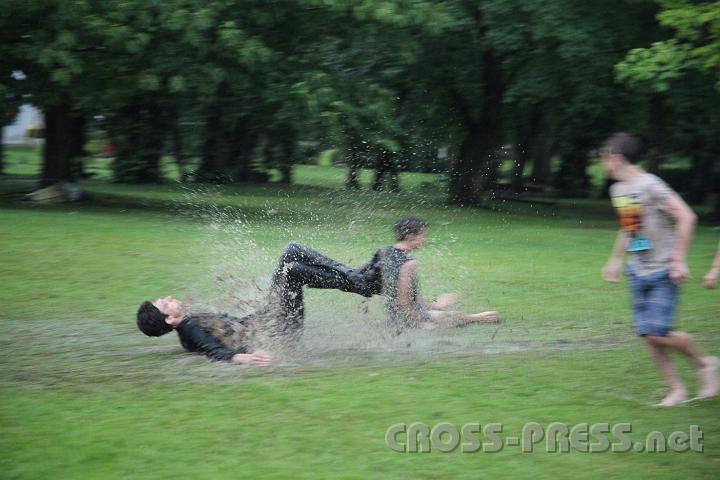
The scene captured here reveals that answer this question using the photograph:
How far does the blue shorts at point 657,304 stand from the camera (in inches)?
263

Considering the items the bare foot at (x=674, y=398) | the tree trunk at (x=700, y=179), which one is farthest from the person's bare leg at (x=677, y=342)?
the tree trunk at (x=700, y=179)

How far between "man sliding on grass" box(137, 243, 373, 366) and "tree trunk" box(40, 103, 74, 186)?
17191mm

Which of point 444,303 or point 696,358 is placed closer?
point 696,358

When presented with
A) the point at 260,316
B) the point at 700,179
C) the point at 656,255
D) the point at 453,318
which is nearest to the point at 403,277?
the point at 453,318

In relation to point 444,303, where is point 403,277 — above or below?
above

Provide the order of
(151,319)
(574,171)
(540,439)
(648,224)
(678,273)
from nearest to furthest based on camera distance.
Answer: (540,439) → (678,273) → (648,224) → (151,319) → (574,171)

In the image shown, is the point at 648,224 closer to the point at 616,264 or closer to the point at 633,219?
the point at 633,219

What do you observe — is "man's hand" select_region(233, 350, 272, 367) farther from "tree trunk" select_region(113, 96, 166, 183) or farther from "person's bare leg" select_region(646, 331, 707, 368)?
"tree trunk" select_region(113, 96, 166, 183)

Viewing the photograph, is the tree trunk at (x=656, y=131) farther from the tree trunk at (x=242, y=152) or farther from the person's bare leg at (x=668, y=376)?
the person's bare leg at (x=668, y=376)

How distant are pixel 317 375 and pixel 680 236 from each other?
2.92 metres

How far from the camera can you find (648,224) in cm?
684

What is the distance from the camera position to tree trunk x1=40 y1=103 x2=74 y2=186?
24.9 meters

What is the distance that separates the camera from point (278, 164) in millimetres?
39188

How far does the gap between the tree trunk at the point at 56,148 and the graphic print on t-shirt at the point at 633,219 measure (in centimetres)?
2001
